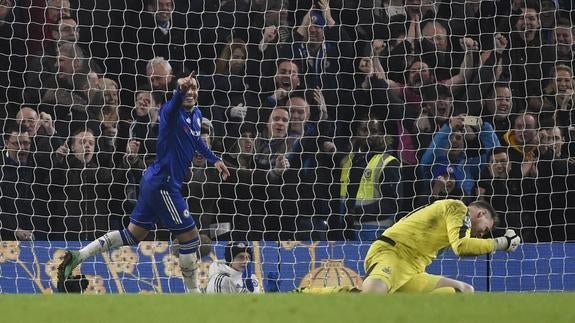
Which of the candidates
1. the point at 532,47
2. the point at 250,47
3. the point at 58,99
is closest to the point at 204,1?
the point at 250,47

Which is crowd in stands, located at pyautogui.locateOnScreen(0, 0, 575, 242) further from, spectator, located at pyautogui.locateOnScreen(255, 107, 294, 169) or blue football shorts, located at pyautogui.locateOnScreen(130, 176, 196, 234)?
blue football shorts, located at pyautogui.locateOnScreen(130, 176, 196, 234)

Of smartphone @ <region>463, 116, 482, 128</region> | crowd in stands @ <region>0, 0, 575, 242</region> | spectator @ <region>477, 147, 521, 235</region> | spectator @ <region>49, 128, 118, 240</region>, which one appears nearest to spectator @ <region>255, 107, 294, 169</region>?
crowd in stands @ <region>0, 0, 575, 242</region>

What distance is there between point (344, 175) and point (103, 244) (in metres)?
2.32

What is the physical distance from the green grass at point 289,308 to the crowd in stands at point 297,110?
426cm

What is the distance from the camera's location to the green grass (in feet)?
22.1

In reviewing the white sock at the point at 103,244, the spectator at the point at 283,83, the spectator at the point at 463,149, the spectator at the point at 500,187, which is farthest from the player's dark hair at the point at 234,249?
the spectator at the point at 500,187

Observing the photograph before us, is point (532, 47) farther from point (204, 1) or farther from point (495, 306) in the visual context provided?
point (495, 306)

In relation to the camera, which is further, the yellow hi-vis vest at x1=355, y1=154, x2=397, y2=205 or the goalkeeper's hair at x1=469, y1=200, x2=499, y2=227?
the yellow hi-vis vest at x1=355, y1=154, x2=397, y2=205

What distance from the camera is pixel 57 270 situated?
1119 centimetres

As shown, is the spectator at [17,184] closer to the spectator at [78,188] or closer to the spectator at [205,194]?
the spectator at [78,188]

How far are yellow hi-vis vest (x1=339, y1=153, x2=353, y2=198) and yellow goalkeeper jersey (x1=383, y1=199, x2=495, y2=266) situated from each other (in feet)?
5.72

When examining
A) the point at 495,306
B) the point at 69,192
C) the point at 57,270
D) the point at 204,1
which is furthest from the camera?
the point at 204,1

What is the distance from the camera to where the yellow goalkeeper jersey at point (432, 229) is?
32.2 feet

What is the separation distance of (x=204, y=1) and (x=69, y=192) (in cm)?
234
